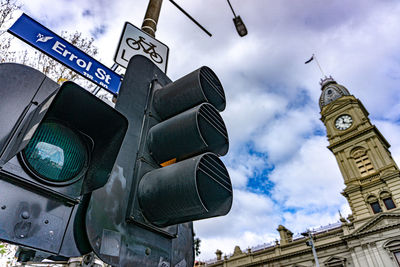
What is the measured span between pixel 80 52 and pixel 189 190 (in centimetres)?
236

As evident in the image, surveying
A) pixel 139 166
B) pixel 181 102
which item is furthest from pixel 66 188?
pixel 181 102

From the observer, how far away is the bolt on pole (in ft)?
10.5

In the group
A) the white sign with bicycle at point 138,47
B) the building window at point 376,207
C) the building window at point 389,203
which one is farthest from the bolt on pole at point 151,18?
the building window at point 376,207

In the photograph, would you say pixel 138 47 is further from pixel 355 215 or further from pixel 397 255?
pixel 355 215

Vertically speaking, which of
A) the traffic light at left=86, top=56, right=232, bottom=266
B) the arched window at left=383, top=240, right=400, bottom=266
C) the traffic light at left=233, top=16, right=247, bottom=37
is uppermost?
the arched window at left=383, top=240, right=400, bottom=266

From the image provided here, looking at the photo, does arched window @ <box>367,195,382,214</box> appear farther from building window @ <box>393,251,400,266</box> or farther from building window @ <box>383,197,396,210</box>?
building window @ <box>393,251,400,266</box>

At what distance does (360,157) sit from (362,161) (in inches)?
22.8

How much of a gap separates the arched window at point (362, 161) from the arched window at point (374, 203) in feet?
9.96

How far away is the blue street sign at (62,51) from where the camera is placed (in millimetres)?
2451

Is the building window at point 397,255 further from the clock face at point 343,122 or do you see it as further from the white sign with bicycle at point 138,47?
the white sign with bicycle at point 138,47

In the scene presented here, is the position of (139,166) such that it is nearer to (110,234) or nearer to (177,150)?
(177,150)

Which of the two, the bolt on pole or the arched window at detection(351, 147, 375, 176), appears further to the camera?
the arched window at detection(351, 147, 375, 176)

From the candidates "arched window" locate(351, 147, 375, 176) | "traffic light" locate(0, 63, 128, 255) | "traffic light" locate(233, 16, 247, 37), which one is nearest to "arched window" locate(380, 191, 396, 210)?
"arched window" locate(351, 147, 375, 176)

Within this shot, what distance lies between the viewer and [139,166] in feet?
5.68
